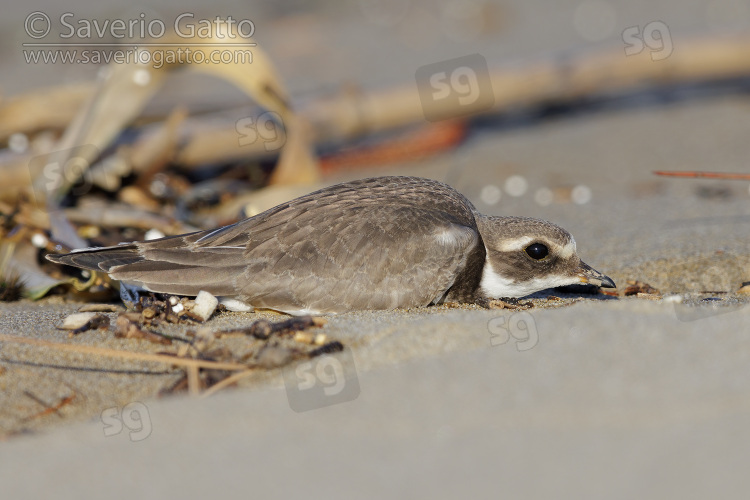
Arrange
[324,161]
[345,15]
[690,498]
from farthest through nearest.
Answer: [345,15] < [324,161] < [690,498]

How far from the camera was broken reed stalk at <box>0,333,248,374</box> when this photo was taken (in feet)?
10.9

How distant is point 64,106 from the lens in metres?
6.96

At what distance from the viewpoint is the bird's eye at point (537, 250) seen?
4.45 metres

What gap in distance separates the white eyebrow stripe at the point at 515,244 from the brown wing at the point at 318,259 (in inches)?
7.9

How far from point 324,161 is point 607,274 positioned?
12.0ft

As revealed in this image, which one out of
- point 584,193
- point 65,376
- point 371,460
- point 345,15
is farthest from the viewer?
point 345,15

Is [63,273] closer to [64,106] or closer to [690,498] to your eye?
[64,106]

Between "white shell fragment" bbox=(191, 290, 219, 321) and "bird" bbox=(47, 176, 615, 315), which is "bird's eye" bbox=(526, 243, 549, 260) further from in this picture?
"white shell fragment" bbox=(191, 290, 219, 321)

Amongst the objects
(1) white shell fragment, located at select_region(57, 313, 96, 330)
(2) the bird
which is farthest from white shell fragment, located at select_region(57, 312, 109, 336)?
(2) the bird

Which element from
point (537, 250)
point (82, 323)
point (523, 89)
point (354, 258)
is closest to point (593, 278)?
point (537, 250)

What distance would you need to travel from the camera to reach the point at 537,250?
4449 mm

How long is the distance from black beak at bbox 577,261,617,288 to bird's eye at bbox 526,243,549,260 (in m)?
0.20

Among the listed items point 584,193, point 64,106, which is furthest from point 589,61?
point 64,106

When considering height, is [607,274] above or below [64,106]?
below
